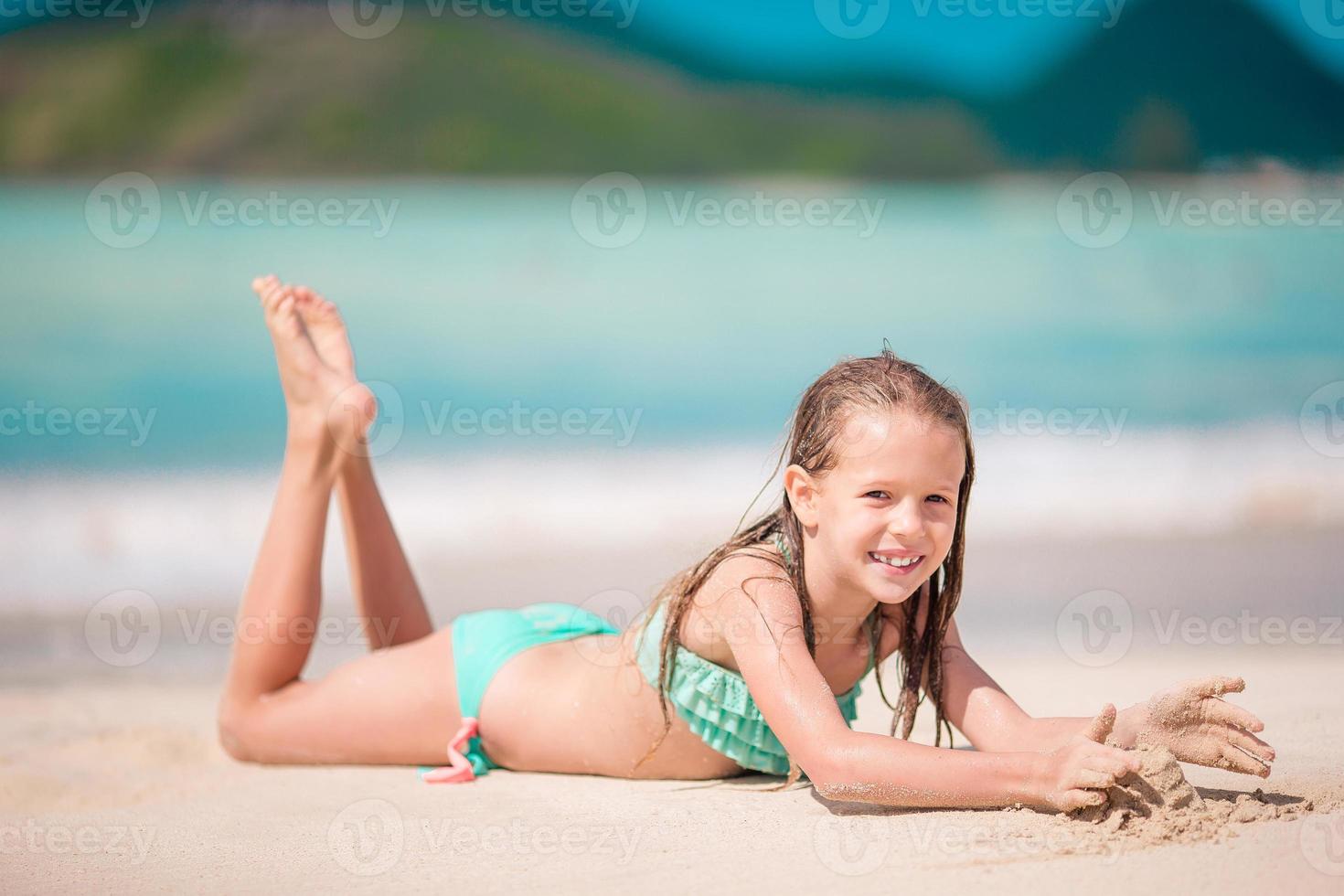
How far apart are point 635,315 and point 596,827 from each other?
8058 millimetres

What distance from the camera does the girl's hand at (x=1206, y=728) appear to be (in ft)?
6.95

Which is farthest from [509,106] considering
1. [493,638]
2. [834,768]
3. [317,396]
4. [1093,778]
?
[1093,778]

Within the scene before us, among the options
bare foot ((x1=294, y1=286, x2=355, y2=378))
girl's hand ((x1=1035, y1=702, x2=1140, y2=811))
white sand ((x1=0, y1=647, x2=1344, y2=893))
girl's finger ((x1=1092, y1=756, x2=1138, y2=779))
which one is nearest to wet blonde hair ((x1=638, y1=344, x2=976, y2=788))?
white sand ((x1=0, y1=647, x2=1344, y2=893))

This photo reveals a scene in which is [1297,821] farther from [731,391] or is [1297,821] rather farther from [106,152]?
[106,152]

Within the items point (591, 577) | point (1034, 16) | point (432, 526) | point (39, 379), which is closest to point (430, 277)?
point (39, 379)

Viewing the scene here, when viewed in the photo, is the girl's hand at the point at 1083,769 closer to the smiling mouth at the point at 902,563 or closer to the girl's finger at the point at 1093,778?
the girl's finger at the point at 1093,778

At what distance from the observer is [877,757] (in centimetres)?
210

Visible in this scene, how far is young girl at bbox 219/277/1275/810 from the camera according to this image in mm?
2146

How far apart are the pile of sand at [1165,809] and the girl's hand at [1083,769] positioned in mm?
39

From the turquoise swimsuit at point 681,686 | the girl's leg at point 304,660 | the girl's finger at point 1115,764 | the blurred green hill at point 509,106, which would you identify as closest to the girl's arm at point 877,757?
the girl's finger at point 1115,764

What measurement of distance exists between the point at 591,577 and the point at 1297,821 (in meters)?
3.57

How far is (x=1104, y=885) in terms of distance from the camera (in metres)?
Answer: 1.81

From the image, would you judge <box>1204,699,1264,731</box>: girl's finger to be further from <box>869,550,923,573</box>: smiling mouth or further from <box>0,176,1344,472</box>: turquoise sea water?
<box>0,176,1344,472</box>: turquoise sea water

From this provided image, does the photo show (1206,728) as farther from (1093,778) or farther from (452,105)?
(452,105)
